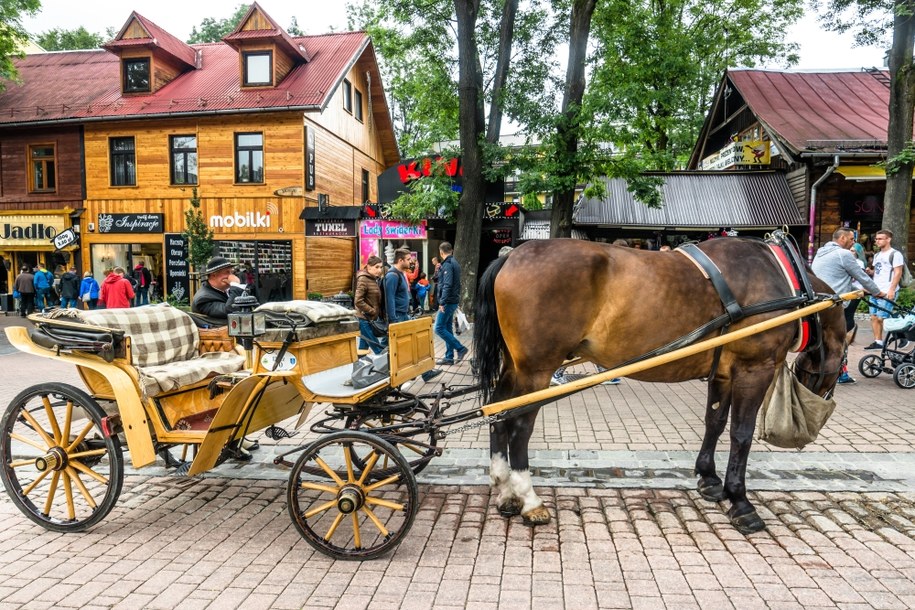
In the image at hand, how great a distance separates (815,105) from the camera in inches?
722

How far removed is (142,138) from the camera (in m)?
20.7

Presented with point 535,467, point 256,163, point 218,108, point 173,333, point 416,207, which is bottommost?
point 535,467

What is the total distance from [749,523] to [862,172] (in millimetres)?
14833

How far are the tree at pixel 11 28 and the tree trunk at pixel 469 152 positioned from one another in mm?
13212

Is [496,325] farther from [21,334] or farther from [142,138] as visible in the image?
[142,138]

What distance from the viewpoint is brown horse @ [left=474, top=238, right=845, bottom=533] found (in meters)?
3.92

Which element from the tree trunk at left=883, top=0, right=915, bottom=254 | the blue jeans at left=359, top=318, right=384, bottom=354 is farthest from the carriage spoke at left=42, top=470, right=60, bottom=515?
the tree trunk at left=883, top=0, right=915, bottom=254

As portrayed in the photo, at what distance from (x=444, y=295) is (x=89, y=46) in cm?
3702

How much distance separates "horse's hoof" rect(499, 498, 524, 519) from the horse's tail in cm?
70

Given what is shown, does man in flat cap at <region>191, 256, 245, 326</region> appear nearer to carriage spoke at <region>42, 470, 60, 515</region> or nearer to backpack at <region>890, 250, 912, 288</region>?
carriage spoke at <region>42, 470, 60, 515</region>

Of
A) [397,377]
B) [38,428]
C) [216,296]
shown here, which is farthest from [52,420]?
[397,377]

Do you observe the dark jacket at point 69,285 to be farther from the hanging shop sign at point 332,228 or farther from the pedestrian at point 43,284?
the hanging shop sign at point 332,228

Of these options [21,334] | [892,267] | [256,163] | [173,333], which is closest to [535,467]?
[173,333]

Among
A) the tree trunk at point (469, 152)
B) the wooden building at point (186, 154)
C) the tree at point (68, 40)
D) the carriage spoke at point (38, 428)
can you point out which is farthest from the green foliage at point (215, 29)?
the carriage spoke at point (38, 428)
